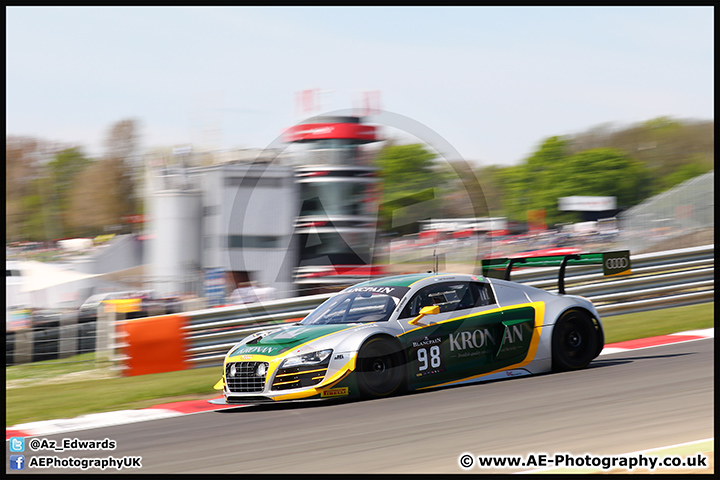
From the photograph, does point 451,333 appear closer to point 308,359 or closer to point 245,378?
point 308,359

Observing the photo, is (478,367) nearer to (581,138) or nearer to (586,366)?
(586,366)

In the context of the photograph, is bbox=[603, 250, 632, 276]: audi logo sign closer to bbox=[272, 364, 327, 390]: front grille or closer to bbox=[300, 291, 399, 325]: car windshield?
bbox=[300, 291, 399, 325]: car windshield

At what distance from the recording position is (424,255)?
45.0 feet

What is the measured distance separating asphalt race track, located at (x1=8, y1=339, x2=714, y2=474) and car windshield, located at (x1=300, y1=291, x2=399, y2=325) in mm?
892

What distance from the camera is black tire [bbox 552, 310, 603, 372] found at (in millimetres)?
8344

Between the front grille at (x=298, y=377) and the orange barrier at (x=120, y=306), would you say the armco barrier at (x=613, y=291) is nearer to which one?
the orange barrier at (x=120, y=306)

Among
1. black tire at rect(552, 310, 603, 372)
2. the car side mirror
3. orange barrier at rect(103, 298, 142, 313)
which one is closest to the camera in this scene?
the car side mirror

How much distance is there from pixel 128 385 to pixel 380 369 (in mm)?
4226

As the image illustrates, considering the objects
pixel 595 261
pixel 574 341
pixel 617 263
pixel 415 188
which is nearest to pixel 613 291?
pixel 415 188

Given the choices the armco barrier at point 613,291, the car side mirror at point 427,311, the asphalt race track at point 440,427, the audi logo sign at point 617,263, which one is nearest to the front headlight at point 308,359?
the asphalt race track at point 440,427

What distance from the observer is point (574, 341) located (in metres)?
8.51

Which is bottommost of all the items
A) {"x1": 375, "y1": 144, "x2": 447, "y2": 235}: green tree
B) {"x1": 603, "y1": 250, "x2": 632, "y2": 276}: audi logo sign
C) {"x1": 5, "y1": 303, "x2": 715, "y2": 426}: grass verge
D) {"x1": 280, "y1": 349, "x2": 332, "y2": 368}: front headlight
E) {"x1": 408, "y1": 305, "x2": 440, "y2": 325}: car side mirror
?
{"x1": 5, "y1": 303, "x2": 715, "y2": 426}: grass verge

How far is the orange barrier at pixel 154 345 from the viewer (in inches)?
441

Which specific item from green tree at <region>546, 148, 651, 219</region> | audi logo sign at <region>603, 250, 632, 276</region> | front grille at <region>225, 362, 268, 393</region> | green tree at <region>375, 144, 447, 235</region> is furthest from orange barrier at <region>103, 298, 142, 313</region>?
green tree at <region>546, 148, 651, 219</region>
